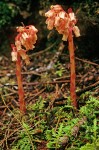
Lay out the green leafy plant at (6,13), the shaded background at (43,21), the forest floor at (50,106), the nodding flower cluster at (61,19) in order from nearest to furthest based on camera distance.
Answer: the forest floor at (50,106), the nodding flower cluster at (61,19), the shaded background at (43,21), the green leafy plant at (6,13)

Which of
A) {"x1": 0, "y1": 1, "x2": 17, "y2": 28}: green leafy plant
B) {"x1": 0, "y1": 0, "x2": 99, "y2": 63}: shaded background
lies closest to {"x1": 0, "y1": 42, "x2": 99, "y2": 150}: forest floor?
{"x1": 0, "y1": 0, "x2": 99, "y2": 63}: shaded background

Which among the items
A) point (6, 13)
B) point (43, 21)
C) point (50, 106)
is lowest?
point (50, 106)

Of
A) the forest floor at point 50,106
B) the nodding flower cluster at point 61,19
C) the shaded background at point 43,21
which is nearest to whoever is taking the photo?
the forest floor at point 50,106

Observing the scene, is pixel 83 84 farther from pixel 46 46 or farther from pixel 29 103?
pixel 46 46

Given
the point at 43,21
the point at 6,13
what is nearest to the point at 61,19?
the point at 43,21

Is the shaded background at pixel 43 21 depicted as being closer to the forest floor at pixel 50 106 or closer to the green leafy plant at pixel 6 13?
the green leafy plant at pixel 6 13

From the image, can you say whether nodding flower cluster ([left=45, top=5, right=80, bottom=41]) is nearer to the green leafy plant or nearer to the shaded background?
the shaded background

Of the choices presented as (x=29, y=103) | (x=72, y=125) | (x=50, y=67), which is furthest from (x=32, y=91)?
(x=72, y=125)

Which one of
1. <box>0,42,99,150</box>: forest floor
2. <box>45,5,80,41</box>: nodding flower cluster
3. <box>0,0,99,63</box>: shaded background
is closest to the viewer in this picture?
<box>0,42,99,150</box>: forest floor

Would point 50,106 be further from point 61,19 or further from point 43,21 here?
point 43,21

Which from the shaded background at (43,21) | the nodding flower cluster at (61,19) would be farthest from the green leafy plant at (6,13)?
the nodding flower cluster at (61,19)
